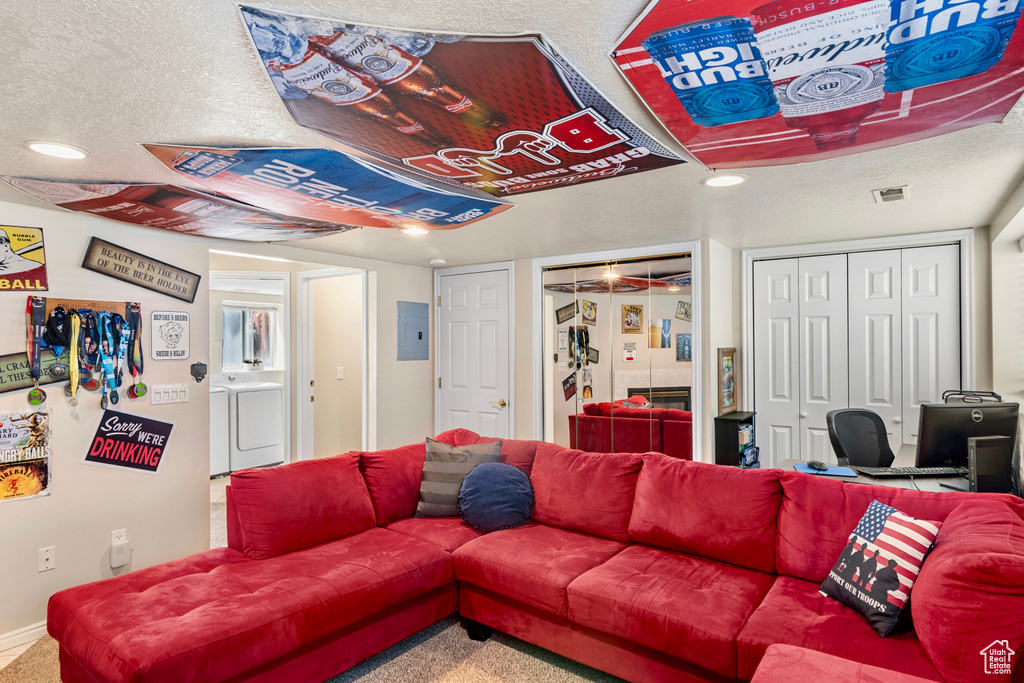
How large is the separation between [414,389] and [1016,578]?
14.8 feet

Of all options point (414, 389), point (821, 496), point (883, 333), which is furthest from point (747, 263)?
point (414, 389)

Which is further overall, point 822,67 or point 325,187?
point 325,187

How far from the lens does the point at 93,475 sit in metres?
3.15

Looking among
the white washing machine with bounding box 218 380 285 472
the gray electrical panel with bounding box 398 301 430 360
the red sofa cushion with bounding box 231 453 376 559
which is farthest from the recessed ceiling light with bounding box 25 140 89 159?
the white washing machine with bounding box 218 380 285 472

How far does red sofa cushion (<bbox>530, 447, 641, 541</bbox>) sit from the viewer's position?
2861mm

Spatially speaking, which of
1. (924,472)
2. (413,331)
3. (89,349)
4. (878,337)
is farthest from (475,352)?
(924,472)

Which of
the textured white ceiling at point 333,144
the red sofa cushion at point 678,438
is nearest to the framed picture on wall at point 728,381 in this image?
the red sofa cushion at point 678,438

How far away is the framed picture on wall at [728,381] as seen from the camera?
4.27m

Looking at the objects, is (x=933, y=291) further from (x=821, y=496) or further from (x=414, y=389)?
(x=414, y=389)

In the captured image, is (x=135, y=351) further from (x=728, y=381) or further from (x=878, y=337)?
(x=878, y=337)

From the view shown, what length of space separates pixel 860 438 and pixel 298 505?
3436 mm

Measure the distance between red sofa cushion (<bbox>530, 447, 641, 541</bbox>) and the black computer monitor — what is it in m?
1.32

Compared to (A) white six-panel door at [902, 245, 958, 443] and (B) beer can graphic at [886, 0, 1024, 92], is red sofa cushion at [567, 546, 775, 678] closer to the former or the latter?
(B) beer can graphic at [886, 0, 1024, 92]

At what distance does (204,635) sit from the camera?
190 centimetres
